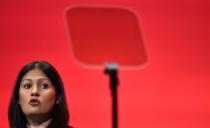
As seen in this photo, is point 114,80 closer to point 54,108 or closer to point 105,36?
point 54,108

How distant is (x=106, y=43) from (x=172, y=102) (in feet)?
Result: 1.27

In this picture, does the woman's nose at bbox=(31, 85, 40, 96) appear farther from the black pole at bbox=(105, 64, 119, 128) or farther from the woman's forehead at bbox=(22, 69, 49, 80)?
the black pole at bbox=(105, 64, 119, 128)

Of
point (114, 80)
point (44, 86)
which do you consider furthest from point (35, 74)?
point (114, 80)

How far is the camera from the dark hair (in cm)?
209

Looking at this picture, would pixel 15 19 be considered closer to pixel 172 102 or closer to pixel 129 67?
pixel 129 67

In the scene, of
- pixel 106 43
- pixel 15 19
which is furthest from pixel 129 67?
pixel 15 19

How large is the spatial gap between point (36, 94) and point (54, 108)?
102mm

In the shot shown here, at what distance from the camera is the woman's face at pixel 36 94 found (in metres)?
2.03

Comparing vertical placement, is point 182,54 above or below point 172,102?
above

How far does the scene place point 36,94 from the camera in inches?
80.0

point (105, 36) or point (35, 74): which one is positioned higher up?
point (105, 36)

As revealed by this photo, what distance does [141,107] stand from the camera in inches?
102

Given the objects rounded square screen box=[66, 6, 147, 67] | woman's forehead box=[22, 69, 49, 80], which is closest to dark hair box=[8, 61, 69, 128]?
woman's forehead box=[22, 69, 49, 80]

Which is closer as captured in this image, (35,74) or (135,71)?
(35,74)
